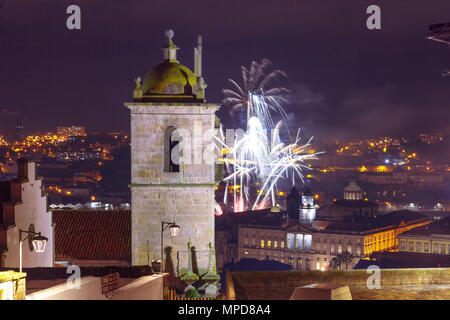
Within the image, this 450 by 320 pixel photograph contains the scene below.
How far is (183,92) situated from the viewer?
726 inches

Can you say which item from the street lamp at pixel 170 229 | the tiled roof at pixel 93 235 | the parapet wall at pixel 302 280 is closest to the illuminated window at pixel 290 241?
the tiled roof at pixel 93 235

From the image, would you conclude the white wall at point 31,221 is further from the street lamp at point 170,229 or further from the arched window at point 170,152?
the arched window at point 170,152

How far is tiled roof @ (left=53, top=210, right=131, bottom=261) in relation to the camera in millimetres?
20141

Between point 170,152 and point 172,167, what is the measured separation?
40 centimetres

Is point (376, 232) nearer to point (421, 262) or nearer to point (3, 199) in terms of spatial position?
point (421, 262)

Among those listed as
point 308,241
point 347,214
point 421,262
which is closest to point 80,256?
point 421,262

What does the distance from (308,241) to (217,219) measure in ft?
52.2

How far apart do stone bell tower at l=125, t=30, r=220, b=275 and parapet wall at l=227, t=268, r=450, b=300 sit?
5.66m

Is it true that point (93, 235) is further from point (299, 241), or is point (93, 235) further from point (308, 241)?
point (299, 241)

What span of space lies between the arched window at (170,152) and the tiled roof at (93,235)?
305cm

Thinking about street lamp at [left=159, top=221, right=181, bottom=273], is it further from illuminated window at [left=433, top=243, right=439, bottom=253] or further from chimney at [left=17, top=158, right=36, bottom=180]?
illuminated window at [left=433, top=243, right=439, bottom=253]

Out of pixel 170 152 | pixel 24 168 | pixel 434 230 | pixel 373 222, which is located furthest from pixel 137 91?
pixel 373 222

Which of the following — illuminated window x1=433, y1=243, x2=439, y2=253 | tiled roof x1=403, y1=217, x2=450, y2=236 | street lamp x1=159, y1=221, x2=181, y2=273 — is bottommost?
illuminated window x1=433, y1=243, x2=439, y2=253

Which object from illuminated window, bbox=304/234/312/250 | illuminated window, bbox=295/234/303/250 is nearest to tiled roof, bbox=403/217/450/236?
illuminated window, bbox=304/234/312/250
